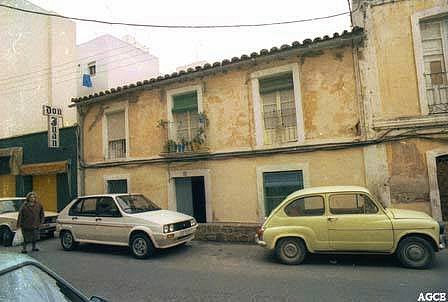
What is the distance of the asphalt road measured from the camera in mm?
4395

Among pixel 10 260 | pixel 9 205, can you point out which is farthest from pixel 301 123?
pixel 9 205

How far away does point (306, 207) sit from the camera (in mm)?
6094

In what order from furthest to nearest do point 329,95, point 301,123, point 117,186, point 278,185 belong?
point 117,186, point 278,185, point 301,123, point 329,95

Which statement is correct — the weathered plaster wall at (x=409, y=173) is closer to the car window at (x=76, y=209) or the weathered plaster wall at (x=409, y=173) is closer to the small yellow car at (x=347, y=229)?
the small yellow car at (x=347, y=229)

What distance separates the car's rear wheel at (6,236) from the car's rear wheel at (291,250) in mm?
9097

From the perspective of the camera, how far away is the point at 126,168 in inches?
441

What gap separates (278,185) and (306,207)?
106 inches

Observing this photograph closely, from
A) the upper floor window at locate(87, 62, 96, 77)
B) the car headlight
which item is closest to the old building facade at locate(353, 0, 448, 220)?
the car headlight

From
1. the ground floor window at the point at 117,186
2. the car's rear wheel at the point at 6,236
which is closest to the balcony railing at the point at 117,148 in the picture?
the ground floor window at the point at 117,186

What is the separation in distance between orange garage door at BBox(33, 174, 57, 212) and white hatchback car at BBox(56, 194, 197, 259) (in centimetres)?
568

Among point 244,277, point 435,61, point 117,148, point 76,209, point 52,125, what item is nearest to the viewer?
point 244,277

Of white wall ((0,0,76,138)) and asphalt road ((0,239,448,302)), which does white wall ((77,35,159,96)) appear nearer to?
white wall ((0,0,76,138))

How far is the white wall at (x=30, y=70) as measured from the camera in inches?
649

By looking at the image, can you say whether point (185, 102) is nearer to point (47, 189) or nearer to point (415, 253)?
point (415, 253)
